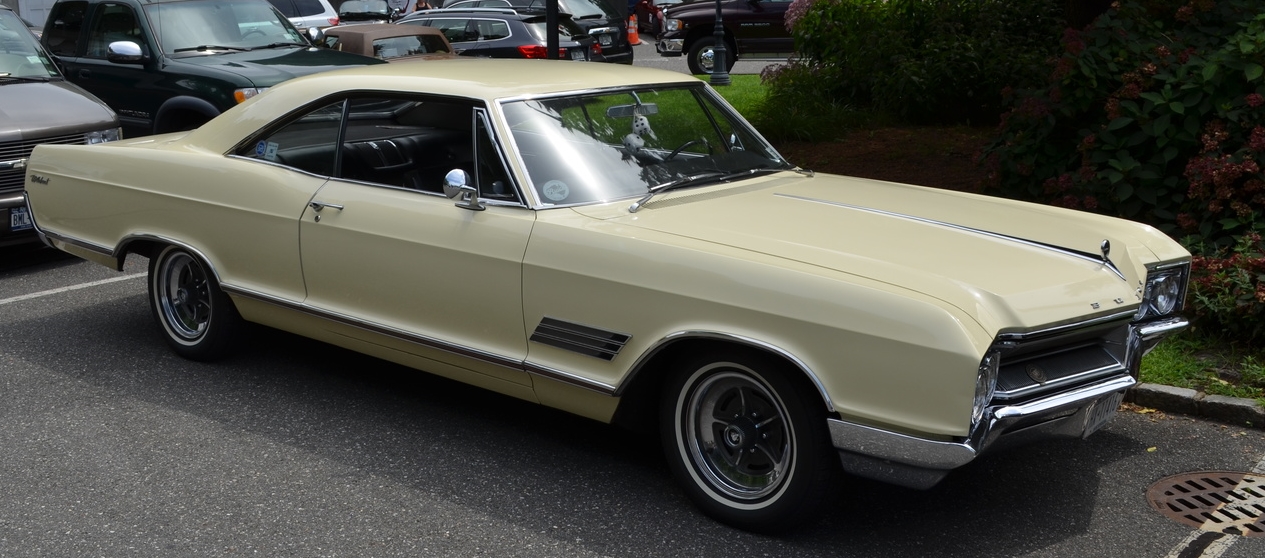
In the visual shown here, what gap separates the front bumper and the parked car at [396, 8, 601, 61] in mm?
12148

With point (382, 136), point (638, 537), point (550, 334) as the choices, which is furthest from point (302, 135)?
point (638, 537)

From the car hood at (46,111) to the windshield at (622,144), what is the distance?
4.82 meters

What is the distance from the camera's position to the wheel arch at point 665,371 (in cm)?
390

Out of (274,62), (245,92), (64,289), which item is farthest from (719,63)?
(64,289)

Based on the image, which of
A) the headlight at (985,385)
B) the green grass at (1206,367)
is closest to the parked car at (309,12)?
the green grass at (1206,367)

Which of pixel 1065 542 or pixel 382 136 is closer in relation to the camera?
pixel 1065 542

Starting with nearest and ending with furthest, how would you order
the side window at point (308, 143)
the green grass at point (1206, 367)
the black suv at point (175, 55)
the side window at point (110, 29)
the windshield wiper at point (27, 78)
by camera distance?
the side window at point (308, 143), the green grass at point (1206, 367), the windshield wiper at point (27, 78), the black suv at point (175, 55), the side window at point (110, 29)

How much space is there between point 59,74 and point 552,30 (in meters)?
3.83

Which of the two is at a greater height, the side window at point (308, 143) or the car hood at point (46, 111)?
the side window at point (308, 143)

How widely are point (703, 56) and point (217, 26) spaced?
37.6ft

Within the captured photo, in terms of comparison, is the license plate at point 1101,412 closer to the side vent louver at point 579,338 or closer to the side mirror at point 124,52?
the side vent louver at point 579,338

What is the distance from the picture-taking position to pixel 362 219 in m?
5.05

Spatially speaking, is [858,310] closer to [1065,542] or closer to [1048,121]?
[1065,542]

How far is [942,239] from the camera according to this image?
435 centimetres
